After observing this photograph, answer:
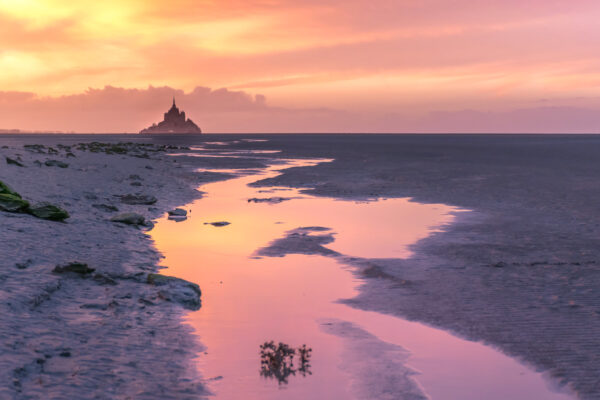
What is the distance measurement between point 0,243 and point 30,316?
4.13 metres

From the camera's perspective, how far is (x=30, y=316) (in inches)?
308

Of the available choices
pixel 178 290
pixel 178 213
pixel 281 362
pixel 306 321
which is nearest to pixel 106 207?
pixel 178 213

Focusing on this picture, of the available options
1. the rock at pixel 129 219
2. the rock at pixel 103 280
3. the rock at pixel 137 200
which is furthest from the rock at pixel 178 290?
the rock at pixel 137 200

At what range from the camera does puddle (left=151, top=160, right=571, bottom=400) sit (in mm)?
6629

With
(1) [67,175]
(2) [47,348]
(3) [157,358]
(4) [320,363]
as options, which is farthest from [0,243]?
(1) [67,175]

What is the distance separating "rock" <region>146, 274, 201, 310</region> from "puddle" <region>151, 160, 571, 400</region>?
0.81 ft

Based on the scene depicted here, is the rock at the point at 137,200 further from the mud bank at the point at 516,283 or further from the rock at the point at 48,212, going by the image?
the mud bank at the point at 516,283

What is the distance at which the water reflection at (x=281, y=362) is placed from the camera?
22.5ft

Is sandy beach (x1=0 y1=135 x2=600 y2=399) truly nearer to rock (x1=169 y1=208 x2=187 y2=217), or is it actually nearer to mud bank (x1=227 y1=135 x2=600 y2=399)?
mud bank (x1=227 y1=135 x2=600 y2=399)

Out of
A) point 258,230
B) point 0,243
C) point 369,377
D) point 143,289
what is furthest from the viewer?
point 258,230

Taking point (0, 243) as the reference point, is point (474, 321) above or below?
below

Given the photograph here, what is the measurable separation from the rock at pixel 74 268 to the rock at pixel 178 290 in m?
1.20

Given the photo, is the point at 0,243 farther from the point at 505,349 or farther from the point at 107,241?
the point at 505,349

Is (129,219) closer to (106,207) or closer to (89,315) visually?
(106,207)
